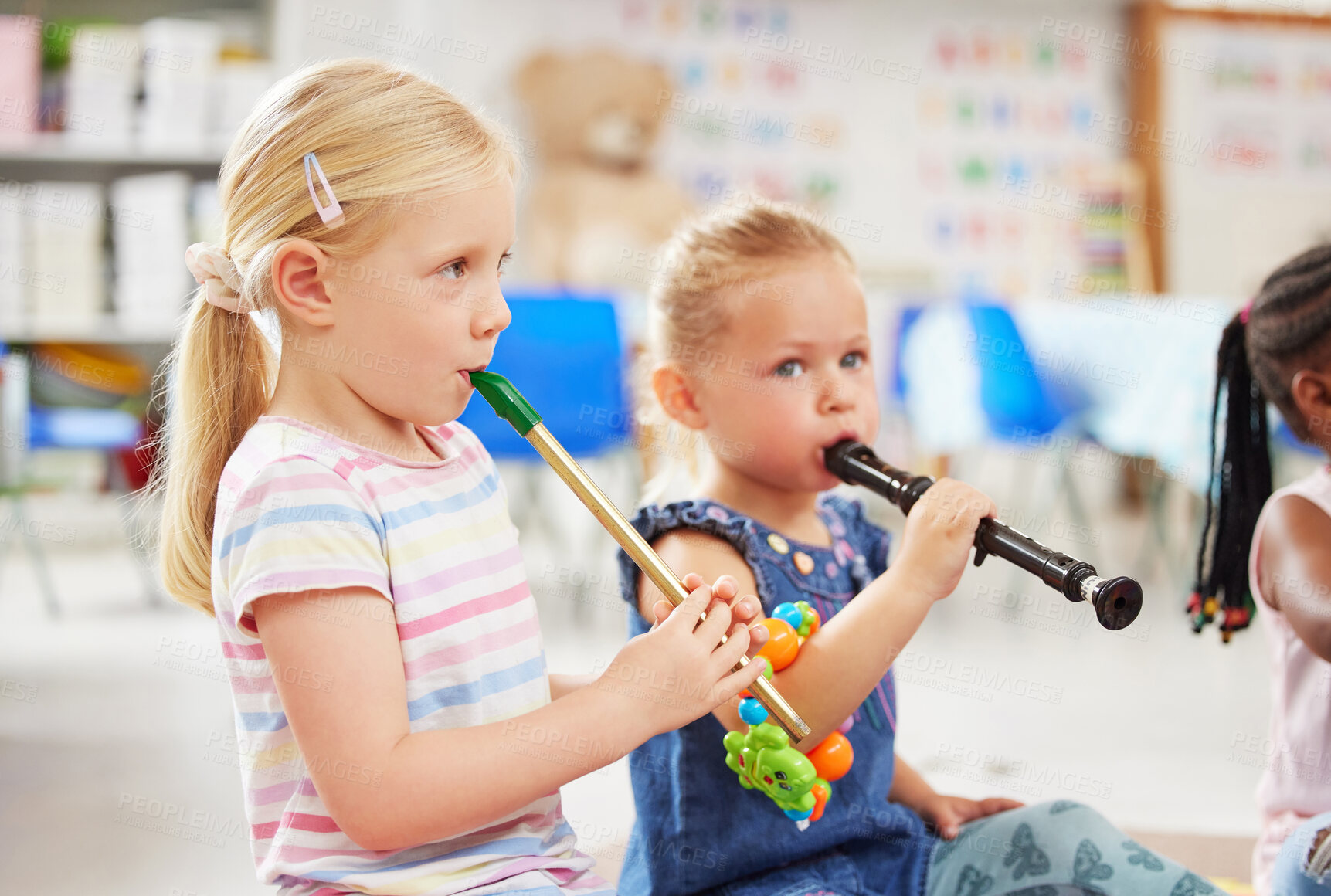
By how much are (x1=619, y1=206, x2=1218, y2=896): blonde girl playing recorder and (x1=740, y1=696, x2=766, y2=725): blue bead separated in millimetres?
44

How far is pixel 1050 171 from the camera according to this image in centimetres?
410

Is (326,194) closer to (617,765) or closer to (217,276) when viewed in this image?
(217,276)

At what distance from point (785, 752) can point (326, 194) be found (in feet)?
1.26

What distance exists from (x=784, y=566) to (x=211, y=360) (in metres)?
0.40

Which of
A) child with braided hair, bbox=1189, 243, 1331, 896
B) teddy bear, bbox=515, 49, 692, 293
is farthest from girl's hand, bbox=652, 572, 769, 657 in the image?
teddy bear, bbox=515, 49, 692, 293

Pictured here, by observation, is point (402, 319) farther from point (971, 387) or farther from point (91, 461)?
point (91, 461)

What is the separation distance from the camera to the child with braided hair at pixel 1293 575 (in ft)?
2.82

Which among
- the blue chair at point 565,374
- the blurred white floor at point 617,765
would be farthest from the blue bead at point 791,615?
the blue chair at point 565,374

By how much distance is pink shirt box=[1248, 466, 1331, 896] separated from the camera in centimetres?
90

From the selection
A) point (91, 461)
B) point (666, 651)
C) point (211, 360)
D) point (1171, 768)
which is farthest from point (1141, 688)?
point (91, 461)

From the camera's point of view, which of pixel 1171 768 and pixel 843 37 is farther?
pixel 843 37

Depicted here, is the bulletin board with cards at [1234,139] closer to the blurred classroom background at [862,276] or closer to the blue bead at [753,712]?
the blurred classroom background at [862,276]

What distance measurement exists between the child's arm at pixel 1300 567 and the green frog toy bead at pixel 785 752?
0.38m

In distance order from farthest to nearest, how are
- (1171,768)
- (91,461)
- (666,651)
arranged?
1. (91,461)
2. (1171,768)
3. (666,651)
